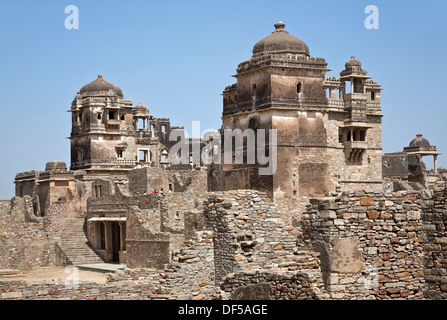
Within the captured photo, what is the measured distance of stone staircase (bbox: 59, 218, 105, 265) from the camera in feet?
116

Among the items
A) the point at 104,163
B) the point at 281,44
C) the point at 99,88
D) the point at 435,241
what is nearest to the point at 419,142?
the point at 281,44

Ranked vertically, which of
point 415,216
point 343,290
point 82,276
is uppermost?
point 415,216

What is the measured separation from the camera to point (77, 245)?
121 ft

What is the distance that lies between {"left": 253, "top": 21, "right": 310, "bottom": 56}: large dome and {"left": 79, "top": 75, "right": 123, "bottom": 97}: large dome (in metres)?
13.1

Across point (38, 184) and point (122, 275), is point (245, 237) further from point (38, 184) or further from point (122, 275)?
point (38, 184)

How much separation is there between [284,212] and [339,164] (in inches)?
266

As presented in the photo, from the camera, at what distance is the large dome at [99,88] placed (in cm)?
4884

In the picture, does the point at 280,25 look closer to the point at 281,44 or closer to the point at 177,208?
the point at 281,44

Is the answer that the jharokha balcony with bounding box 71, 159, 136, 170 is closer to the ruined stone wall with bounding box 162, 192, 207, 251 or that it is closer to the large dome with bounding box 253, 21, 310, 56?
the large dome with bounding box 253, 21, 310, 56

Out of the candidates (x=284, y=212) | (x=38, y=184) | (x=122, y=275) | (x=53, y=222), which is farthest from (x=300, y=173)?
(x=122, y=275)

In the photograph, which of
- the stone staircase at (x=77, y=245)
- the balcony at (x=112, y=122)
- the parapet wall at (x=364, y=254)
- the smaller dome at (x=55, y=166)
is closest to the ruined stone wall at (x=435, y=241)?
the parapet wall at (x=364, y=254)

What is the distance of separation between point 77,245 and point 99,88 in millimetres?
14928
